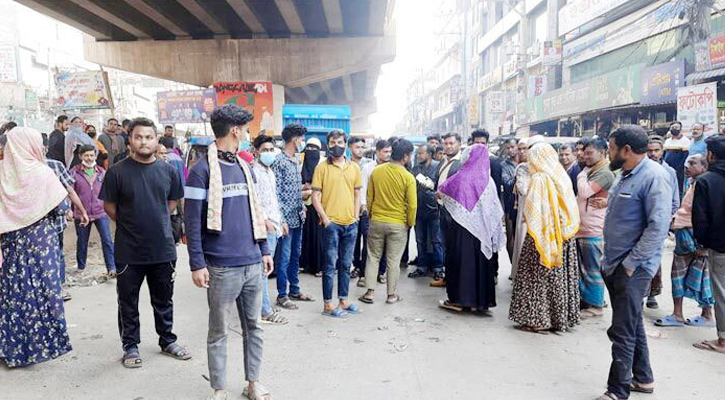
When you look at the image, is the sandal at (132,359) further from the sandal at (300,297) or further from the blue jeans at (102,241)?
the blue jeans at (102,241)

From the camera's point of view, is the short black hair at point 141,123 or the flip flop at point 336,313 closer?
the short black hair at point 141,123

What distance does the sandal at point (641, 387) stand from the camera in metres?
3.42

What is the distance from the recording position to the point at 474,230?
16.6ft

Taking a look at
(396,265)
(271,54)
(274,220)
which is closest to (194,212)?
(274,220)

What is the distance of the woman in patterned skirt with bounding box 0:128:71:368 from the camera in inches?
146

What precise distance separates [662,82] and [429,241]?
11.6 m

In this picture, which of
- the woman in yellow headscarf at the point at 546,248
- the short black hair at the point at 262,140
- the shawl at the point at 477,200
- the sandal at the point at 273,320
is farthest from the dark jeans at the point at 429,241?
the short black hair at the point at 262,140

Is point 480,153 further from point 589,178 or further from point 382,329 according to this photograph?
point 382,329

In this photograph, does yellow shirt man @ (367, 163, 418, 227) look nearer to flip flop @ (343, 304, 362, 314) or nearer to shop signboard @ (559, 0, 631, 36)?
flip flop @ (343, 304, 362, 314)

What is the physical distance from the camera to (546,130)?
2605 centimetres

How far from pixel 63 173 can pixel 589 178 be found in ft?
15.7

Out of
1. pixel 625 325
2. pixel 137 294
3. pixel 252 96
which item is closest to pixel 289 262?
pixel 137 294

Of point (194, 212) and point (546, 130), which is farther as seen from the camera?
point (546, 130)

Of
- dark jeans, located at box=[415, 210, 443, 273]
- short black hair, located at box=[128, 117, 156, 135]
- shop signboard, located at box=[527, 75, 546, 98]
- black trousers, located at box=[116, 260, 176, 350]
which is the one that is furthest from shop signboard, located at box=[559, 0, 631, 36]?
black trousers, located at box=[116, 260, 176, 350]
